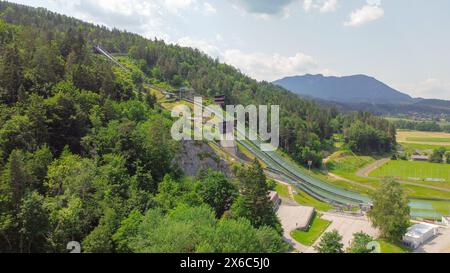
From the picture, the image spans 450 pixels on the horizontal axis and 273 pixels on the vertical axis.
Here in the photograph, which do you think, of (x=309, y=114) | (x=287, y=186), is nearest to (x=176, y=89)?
(x=309, y=114)

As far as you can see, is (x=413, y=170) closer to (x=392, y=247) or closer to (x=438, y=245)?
(x=438, y=245)

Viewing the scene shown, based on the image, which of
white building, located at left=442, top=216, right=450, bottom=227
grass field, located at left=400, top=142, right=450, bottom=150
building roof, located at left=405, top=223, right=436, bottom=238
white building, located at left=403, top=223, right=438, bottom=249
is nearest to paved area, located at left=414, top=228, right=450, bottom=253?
white building, located at left=403, top=223, right=438, bottom=249

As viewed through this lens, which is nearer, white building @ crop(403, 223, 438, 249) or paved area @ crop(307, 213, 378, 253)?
white building @ crop(403, 223, 438, 249)

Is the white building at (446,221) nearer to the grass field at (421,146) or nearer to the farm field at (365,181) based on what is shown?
the farm field at (365,181)

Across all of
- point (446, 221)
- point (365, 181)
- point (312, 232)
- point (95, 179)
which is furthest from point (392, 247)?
point (365, 181)

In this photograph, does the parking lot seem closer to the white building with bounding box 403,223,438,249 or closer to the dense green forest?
the white building with bounding box 403,223,438,249

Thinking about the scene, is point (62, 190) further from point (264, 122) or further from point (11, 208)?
point (264, 122)
